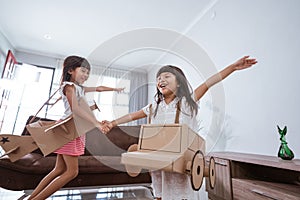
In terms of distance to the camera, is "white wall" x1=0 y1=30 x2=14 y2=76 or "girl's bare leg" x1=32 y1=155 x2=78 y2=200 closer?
"girl's bare leg" x1=32 y1=155 x2=78 y2=200

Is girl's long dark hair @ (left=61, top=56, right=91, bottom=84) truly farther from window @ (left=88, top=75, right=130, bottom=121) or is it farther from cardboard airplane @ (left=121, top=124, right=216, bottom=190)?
cardboard airplane @ (left=121, top=124, right=216, bottom=190)

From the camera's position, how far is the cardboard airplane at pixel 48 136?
0.87m

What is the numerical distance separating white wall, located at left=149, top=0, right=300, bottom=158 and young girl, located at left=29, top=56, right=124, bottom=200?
1.39 ft

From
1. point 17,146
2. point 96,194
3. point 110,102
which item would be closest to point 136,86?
point 110,102

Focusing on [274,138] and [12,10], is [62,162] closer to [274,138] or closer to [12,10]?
[274,138]

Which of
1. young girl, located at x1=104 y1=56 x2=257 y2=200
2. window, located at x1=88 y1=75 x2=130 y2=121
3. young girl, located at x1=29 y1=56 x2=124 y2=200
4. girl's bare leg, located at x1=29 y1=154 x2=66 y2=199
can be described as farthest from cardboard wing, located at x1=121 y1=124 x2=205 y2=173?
girl's bare leg, located at x1=29 y1=154 x2=66 y2=199

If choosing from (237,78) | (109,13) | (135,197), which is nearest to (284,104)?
(237,78)

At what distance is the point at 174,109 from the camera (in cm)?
68

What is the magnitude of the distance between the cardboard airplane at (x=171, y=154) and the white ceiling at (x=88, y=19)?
52.8 inches

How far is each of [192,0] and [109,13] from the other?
103 cm

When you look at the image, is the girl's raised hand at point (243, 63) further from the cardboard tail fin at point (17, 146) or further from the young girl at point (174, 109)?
the cardboard tail fin at point (17, 146)

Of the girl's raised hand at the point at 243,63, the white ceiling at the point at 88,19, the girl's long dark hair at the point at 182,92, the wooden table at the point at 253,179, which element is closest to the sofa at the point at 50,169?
the girl's long dark hair at the point at 182,92

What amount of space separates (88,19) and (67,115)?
180cm

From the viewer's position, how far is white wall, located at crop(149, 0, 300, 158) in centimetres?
116
